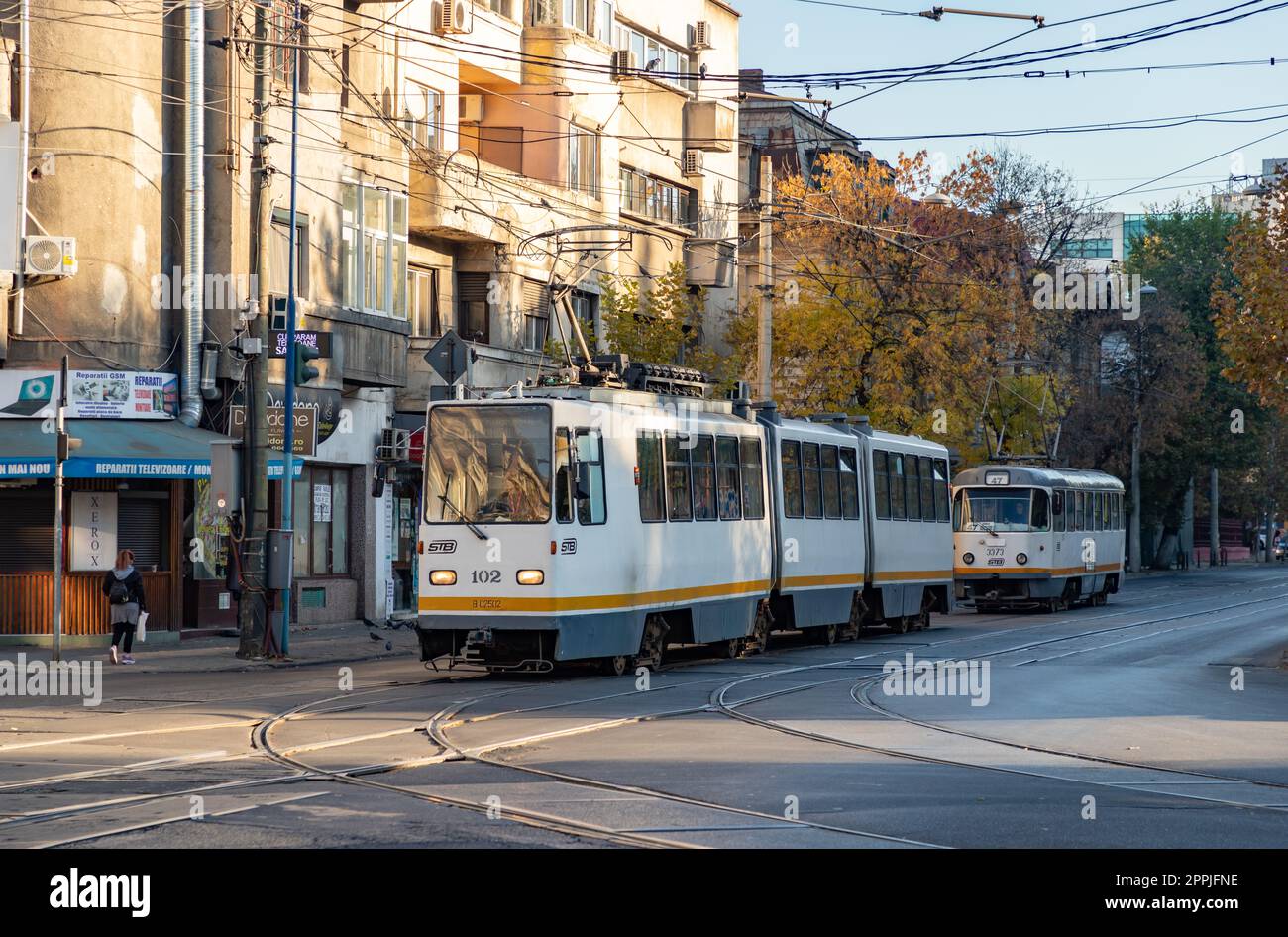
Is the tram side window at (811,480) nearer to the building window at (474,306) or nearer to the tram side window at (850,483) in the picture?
the tram side window at (850,483)

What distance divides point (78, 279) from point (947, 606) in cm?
1695

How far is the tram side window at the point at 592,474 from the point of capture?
67.7ft

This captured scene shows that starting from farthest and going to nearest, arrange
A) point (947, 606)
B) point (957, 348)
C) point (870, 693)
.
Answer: point (957, 348) < point (947, 606) < point (870, 693)

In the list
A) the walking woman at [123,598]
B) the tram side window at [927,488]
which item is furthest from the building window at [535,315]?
the walking woman at [123,598]

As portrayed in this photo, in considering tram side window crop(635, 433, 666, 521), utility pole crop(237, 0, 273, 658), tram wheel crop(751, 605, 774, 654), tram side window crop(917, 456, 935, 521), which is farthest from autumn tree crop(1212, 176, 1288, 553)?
utility pole crop(237, 0, 273, 658)

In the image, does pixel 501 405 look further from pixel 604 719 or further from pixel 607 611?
pixel 604 719

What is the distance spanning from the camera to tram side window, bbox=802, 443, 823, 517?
2782 centimetres

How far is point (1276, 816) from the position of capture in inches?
438

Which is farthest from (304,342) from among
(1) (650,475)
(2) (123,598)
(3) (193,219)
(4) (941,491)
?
(4) (941,491)

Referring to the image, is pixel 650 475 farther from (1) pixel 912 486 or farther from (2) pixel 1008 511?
(2) pixel 1008 511

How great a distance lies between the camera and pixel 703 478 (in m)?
24.0

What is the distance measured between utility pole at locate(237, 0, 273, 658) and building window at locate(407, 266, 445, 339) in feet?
39.2

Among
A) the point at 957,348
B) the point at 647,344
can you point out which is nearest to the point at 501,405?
the point at 647,344

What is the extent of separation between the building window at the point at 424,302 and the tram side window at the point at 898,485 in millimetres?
10570
